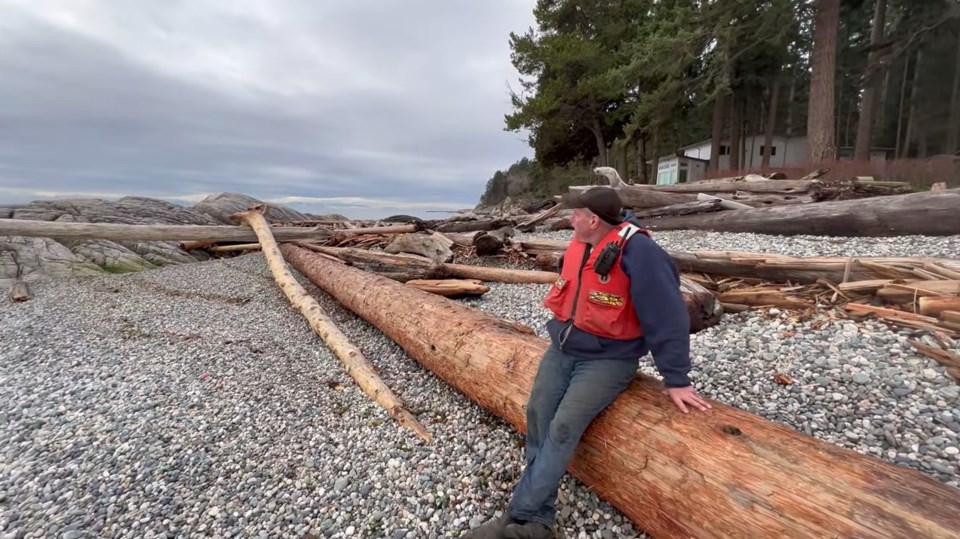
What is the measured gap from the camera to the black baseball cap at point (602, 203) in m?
2.52

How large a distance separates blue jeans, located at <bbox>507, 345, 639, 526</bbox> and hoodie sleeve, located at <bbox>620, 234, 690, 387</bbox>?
0.25 meters

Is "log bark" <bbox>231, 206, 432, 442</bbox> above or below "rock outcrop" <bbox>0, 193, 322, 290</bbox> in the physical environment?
below

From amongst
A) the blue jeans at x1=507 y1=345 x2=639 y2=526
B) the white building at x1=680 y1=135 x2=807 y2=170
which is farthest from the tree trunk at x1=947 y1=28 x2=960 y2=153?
the blue jeans at x1=507 y1=345 x2=639 y2=526

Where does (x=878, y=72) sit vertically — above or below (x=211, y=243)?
above

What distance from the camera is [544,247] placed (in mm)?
8961

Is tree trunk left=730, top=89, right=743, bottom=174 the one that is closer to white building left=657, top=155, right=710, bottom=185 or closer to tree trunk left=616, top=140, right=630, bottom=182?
white building left=657, top=155, right=710, bottom=185

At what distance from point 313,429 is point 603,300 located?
2573mm

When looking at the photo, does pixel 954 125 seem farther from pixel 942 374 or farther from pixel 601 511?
pixel 601 511

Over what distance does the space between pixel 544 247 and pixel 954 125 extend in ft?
111

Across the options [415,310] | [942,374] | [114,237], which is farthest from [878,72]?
[114,237]

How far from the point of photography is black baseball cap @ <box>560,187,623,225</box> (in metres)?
2.52

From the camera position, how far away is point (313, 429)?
371cm

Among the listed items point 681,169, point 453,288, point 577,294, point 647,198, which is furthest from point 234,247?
point 681,169

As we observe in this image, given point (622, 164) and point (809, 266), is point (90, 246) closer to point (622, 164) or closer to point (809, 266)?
point (809, 266)
